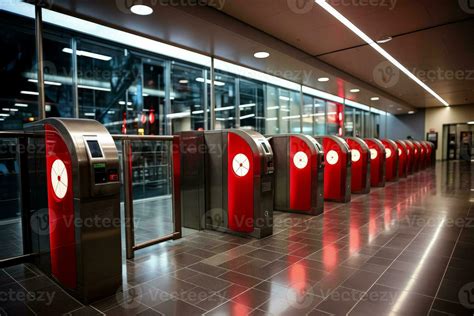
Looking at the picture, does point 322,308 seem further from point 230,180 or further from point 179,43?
point 179,43

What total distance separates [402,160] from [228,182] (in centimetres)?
922

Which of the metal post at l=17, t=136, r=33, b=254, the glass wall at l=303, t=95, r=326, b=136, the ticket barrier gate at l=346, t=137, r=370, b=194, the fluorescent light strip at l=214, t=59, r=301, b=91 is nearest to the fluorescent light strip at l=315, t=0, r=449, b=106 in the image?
the ticket barrier gate at l=346, t=137, r=370, b=194

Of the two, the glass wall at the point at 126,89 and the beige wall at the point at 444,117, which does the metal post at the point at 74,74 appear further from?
the beige wall at the point at 444,117

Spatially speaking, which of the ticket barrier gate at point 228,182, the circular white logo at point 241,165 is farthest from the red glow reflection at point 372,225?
the circular white logo at point 241,165

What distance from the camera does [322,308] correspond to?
241cm

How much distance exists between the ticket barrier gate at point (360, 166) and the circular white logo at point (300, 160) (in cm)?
292

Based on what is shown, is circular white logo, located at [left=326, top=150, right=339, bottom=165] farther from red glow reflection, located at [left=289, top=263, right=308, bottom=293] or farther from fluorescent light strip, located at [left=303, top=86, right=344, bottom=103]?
fluorescent light strip, located at [left=303, top=86, right=344, bottom=103]

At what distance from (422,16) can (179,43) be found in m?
4.15

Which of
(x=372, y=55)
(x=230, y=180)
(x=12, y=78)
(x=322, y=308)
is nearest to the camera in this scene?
(x=322, y=308)

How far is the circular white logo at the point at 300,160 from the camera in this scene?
5664 millimetres

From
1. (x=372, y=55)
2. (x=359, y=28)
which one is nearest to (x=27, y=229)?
(x=359, y=28)

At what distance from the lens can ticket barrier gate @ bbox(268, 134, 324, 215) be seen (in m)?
5.63

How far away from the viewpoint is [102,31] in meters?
5.95

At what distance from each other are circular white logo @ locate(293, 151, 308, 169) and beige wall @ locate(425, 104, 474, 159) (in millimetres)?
17132
